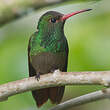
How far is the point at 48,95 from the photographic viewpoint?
4.48m

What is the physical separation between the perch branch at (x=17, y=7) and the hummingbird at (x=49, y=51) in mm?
362

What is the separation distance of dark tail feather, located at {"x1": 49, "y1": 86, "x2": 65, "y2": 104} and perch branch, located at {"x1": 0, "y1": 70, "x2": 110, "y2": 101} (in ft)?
3.33

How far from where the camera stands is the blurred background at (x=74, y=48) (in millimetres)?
4410

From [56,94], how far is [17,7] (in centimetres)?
116

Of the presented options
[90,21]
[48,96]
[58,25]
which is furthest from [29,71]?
[90,21]

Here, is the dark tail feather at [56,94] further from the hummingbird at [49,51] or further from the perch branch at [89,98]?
the perch branch at [89,98]

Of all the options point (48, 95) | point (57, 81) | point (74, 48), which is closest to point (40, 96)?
point (48, 95)

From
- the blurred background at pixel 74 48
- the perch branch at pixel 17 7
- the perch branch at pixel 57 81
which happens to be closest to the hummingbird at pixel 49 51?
the blurred background at pixel 74 48

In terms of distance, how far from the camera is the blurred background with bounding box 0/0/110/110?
4410mm

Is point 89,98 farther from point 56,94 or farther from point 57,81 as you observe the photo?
point 56,94

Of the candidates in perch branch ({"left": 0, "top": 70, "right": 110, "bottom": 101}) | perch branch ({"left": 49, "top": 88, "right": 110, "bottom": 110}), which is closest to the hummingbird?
perch branch ({"left": 0, "top": 70, "right": 110, "bottom": 101})

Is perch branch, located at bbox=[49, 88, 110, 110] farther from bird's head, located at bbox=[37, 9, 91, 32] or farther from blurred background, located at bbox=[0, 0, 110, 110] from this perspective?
bird's head, located at bbox=[37, 9, 91, 32]

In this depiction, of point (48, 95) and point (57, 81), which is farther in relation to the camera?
point (48, 95)

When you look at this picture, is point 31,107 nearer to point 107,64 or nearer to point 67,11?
point 107,64
